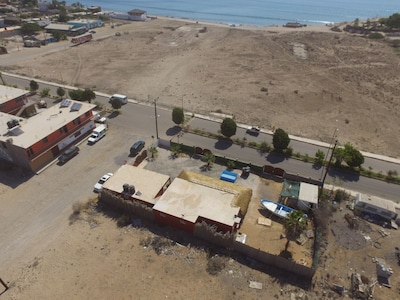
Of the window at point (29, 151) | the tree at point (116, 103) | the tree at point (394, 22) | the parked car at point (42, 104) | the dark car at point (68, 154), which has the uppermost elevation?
the tree at point (394, 22)

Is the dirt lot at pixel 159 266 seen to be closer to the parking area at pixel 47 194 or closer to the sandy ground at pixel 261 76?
the parking area at pixel 47 194

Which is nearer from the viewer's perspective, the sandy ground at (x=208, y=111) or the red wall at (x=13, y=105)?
the sandy ground at (x=208, y=111)

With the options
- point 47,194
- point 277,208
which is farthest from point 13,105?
point 277,208

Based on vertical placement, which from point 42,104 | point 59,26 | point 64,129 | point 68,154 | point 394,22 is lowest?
point 68,154

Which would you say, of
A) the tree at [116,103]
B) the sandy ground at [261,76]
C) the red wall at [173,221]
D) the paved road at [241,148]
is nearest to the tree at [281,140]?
the paved road at [241,148]

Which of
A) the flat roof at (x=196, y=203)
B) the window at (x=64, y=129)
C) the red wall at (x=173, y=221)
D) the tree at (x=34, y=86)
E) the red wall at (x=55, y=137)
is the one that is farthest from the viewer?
the tree at (x=34, y=86)

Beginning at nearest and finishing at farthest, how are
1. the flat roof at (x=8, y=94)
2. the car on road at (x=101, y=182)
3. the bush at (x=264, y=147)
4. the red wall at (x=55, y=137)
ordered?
1. the car on road at (x=101, y=182)
2. the red wall at (x=55, y=137)
3. the bush at (x=264, y=147)
4. the flat roof at (x=8, y=94)

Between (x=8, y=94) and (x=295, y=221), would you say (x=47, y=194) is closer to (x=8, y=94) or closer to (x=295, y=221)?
(x=8, y=94)
